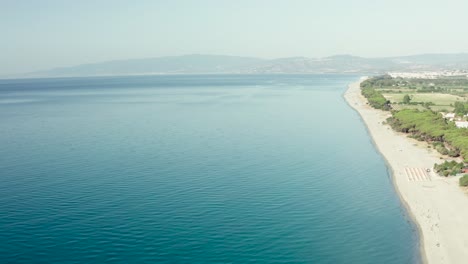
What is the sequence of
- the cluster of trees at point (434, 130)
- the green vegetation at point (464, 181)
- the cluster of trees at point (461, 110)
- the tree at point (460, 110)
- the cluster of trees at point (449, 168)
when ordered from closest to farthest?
the green vegetation at point (464, 181) → the cluster of trees at point (449, 168) → the cluster of trees at point (434, 130) → the tree at point (460, 110) → the cluster of trees at point (461, 110)

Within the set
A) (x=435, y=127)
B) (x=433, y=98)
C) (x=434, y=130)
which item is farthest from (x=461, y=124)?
(x=433, y=98)

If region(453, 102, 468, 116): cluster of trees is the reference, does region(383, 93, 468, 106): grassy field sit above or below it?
below

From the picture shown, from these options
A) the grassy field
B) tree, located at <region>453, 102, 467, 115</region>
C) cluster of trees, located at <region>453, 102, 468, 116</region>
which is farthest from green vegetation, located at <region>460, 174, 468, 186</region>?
the grassy field

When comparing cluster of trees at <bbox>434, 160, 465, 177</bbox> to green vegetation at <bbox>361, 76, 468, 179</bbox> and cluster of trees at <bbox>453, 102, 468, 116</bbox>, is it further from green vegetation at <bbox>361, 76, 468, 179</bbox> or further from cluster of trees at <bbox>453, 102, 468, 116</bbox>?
cluster of trees at <bbox>453, 102, 468, 116</bbox>

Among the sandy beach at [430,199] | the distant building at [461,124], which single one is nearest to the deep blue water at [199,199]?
the sandy beach at [430,199]

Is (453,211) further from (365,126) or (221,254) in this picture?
(365,126)

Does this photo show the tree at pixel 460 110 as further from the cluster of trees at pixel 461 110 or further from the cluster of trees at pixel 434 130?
the cluster of trees at pixel 434 130
